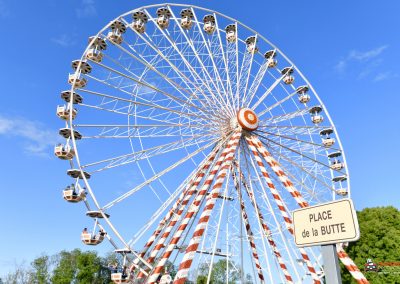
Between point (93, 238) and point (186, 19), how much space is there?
12185mm

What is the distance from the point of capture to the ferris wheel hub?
1883 centimetres

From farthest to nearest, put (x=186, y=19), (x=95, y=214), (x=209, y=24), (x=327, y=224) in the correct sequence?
(x=209, y=24)
(x=186, y=19)
(x=95, y=214)
(x=327, y=224)

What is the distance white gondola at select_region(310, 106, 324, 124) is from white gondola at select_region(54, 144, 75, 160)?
14221 millimetres

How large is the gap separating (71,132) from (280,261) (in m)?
11.2

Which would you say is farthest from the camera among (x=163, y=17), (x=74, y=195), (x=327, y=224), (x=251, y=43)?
(x=251, y=43)

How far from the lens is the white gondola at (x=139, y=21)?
19891 millimetres

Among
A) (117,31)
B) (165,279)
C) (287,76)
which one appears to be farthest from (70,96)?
(287,76)

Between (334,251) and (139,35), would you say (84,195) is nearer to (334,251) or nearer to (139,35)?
(139,35)

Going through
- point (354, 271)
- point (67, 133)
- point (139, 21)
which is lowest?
point (354, 271)

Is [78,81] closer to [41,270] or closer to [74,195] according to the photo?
[74,195]

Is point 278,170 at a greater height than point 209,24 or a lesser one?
lesser

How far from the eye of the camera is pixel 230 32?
75.8 feet

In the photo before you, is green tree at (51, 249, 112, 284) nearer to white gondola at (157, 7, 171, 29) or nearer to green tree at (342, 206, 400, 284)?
green tree at (342, 206, 400, 284)

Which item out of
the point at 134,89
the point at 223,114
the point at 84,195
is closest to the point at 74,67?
the point at 134,89
